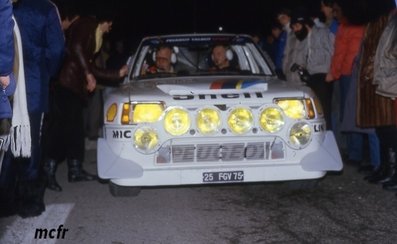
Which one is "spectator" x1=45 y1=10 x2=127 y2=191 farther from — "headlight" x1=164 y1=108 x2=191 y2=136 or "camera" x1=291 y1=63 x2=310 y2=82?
A: "camera" x1=291 y1=63 x2=310 y2=82

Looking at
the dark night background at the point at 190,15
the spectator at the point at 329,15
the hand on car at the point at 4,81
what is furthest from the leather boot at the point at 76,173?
the dark night background at the point at 190,15

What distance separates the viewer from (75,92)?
7.75 meters

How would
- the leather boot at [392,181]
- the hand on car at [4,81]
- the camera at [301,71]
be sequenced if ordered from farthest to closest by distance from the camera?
the camera at [301,71]
the leather boot at [392,181]
the hand on car at [4,81]

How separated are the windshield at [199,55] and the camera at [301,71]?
1.74 feet

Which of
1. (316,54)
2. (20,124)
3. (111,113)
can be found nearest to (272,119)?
(111,113)

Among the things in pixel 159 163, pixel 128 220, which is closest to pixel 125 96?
pixel 159 163

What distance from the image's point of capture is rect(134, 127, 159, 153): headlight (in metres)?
6.26

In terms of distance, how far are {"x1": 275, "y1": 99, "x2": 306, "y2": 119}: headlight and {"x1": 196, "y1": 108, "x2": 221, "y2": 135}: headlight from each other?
567mm

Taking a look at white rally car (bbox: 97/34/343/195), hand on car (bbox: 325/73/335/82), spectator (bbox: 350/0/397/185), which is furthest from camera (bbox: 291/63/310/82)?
white rally car (bbox: 97/34/343/195)

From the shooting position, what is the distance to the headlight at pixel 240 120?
248 inches

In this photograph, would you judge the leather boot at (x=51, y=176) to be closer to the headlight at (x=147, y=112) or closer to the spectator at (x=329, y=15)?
the headlight at (x=147, y=112)

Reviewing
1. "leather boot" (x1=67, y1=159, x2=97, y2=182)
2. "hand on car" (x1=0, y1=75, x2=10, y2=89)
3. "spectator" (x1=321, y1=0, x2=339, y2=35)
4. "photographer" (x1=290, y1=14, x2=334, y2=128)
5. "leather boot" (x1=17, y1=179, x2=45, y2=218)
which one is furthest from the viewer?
"spectator" (x1=321, y1=0, x2=339, y2=35)

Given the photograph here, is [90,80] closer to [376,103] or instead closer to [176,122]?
[176,122]

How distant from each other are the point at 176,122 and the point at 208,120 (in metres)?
0.27
